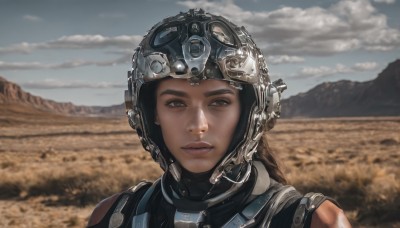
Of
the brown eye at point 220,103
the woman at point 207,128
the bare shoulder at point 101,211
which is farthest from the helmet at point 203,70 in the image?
the bare shoulder at point 101,211

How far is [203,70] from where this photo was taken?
2.60m

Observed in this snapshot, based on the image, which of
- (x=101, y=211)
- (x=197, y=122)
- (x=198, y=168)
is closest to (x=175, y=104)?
(x=197, y=122)

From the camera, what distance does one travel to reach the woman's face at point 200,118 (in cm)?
260

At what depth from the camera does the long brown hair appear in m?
3.05

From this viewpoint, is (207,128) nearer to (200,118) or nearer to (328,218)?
(200,118)

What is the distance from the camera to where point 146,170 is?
54.5ft

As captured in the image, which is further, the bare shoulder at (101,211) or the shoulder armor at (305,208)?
the bare shoulder at (101,211)

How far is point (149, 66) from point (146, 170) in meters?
14.1

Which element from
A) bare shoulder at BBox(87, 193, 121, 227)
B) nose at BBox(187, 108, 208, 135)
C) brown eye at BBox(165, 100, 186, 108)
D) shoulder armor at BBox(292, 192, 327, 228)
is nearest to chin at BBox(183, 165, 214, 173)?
nose at BBox(187, 108, 208, 135)

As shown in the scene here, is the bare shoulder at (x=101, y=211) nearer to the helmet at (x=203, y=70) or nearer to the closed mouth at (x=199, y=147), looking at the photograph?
the helmet at (x=203, y=70)

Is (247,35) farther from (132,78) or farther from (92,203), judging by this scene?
(92,203)

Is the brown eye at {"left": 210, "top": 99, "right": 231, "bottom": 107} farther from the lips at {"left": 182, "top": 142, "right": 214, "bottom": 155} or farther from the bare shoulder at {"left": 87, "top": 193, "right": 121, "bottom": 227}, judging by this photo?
the bare shoulder at {"left": 87, "top": 193, "right": 121, "bottom": 227}

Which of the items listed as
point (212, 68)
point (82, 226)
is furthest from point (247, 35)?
point (82, 226)

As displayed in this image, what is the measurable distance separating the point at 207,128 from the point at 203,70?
284 mm
